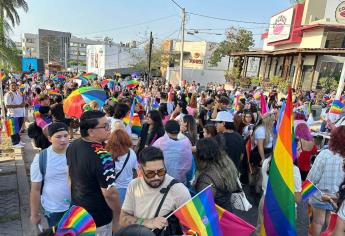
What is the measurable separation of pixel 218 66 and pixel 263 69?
1035 centimetres

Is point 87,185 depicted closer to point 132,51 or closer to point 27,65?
point 27,65

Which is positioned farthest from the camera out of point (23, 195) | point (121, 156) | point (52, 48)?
point (52, 48)

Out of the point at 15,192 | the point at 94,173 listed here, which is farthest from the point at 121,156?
the point at 15,192

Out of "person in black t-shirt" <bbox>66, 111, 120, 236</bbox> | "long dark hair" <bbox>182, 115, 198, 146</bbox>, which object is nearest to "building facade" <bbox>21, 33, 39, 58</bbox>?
"long dark hair" <bbox>182, 115, 198, 146</bbox>

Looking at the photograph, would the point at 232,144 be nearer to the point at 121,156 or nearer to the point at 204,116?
the point at 121,156

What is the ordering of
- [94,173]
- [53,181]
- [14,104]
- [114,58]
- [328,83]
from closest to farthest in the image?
[94,173] < [53,181] < [14,104] < [328,83] < [114,58]

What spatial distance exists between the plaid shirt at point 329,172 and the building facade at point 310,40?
16287 millimetres

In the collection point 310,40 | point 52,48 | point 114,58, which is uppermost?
point 310,40

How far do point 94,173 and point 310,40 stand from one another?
23.7 m

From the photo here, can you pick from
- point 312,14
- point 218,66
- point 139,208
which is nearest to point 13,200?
point 139,208

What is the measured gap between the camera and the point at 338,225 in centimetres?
262

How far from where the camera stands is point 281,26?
85.6 feet

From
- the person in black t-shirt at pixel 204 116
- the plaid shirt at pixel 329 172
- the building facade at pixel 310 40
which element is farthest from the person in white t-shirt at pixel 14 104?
the building facade at pixel 310 40

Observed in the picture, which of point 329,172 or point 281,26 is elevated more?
point 281,26
